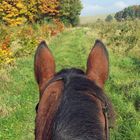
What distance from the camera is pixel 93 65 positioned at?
96.0 inches

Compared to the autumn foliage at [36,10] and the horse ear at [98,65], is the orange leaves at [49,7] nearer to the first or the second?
the autumn foliage at [36,10]

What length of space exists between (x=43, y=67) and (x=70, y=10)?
161 ft

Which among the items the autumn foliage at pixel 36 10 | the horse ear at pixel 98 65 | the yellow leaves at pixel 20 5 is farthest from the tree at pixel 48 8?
the horse ear at pixel 98 65

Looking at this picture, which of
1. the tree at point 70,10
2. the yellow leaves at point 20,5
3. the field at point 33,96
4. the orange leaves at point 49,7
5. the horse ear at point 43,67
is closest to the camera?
the horse ear at point 43,67

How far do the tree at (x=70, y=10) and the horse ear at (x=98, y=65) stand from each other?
45.6 metres

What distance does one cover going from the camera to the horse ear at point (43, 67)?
2.51m

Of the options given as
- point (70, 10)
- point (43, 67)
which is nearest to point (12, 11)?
point (70, 10)

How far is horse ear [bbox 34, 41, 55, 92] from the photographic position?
2508 millimetres

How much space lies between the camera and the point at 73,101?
194 cm

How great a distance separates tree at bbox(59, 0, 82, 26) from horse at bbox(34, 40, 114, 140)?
45.6m

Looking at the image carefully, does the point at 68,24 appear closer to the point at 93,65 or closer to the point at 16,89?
the point at 16,89

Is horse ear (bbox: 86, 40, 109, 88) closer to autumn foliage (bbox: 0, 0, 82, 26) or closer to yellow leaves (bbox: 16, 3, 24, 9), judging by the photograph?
autumn foliage (bbox: 0, 0, 82, 26)

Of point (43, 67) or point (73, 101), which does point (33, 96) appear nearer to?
point (43, 67)

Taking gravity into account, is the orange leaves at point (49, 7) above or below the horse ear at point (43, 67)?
below
